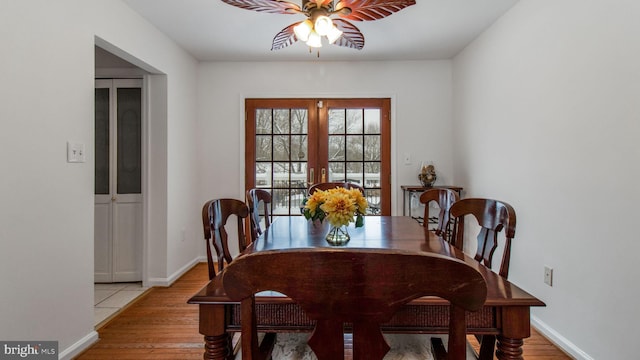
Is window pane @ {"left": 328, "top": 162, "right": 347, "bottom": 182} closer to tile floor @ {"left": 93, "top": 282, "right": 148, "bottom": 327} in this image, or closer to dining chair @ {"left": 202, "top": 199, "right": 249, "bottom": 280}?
dining chair @ {"left": 202, "top": 199, "right": 249, "bottom": 280}

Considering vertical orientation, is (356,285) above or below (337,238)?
above

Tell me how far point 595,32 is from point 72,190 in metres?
3.26

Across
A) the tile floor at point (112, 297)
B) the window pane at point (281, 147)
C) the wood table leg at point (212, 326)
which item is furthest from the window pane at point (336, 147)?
the wood table leg at point (212, 326)

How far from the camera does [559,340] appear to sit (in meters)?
2.01

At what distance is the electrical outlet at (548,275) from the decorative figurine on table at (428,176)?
154 centimetres

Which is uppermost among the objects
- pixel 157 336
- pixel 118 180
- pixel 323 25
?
pixel 323 25

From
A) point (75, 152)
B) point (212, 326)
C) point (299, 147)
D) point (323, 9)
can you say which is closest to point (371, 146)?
point (299, 147)

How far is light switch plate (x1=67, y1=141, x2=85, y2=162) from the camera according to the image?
74.5 inches

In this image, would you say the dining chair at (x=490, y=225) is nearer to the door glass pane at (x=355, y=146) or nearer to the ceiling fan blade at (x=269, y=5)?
the ceiling fan blade at (x=269, y=5)

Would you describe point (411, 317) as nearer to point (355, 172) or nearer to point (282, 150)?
point (355, 172)

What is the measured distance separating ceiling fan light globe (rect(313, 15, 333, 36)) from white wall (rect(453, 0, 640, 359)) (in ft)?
5.00

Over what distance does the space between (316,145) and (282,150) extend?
43 cm

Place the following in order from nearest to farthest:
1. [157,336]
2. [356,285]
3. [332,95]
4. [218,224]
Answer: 1. [356,285]
2. [218,224]
3. [157,336]
4. [332,95]

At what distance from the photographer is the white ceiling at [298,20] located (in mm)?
2564
